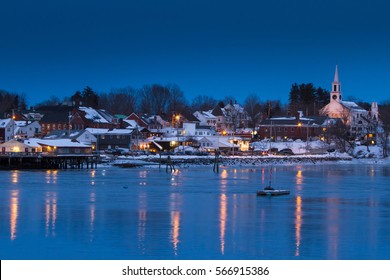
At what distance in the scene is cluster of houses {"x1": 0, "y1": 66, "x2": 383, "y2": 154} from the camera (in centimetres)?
12219

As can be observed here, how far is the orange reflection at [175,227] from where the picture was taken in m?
29.1

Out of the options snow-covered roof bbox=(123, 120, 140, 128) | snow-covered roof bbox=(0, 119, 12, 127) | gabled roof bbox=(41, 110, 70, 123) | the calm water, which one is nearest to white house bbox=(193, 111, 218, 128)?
snow-covered roof bbox=(123, 120, 140, 128)

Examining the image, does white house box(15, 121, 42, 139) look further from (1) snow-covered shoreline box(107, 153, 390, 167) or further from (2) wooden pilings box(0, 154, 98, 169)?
(2) wooden pilings box(0, 154, 98, 169)

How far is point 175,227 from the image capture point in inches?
1319

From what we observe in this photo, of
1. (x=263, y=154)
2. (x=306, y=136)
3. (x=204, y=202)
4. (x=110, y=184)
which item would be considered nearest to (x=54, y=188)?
(x=110, y=184)

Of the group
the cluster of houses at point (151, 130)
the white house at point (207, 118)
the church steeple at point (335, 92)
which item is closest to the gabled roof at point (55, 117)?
the cluster of houses at point (151, 130)

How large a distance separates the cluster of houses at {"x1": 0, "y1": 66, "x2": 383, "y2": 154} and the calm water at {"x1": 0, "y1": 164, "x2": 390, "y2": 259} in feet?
172

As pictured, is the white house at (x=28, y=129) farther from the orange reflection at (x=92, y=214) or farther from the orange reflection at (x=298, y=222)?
the orange reflection at (x=298, y=222)

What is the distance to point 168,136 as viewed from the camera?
14162 centimetres

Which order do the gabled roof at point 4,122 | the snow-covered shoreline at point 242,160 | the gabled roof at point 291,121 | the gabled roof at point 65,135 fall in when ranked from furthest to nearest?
the gabled roof at point 291,121, the gabled roof at point 4,122, the gabled roof at point 65,135, the snow-covered shoreline at point 242,160

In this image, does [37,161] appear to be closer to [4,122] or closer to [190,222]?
[4,122]

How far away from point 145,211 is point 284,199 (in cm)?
1128

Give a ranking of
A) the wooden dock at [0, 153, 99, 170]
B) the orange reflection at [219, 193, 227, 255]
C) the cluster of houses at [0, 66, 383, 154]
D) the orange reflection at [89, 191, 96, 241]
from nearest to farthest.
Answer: the orange reflection at [219, 193, 227, 255]
the orange reflection at [89, 191, 96, 241]
the wooden dock at [0, 153, 99, 170]
the cluster of houses at [0, 66, 383, 154]
